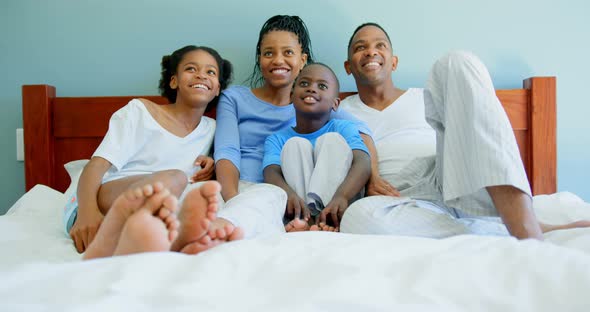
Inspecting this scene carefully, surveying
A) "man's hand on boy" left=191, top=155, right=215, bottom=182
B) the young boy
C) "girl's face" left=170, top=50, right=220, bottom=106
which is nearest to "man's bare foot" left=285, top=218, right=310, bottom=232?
the young boy

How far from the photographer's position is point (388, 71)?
5.11 feet

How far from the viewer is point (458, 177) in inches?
35.4

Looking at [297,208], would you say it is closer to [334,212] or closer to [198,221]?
[334,212]

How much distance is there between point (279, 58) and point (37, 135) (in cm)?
87

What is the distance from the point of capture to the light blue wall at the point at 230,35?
1.73m

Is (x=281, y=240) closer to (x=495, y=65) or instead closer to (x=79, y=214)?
(x=79, y=214)

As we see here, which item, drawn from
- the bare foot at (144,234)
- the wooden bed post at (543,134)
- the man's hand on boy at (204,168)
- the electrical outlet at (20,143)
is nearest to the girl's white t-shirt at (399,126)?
the wooden bed post at (543,134)

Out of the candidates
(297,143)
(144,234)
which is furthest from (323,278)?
(297,143)

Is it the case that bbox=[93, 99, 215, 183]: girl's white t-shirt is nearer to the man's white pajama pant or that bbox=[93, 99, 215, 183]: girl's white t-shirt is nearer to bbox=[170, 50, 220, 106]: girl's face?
bbox=[170, 50, 220, 106]: girl's face

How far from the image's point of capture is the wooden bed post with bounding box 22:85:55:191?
1604 millimetres

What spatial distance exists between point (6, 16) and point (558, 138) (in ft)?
6.74

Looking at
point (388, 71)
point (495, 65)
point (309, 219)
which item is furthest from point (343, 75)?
point (309, 219)

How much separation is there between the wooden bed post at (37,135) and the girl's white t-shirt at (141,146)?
49cm

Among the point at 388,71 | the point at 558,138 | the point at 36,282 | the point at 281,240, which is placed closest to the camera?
the point at 36,282
